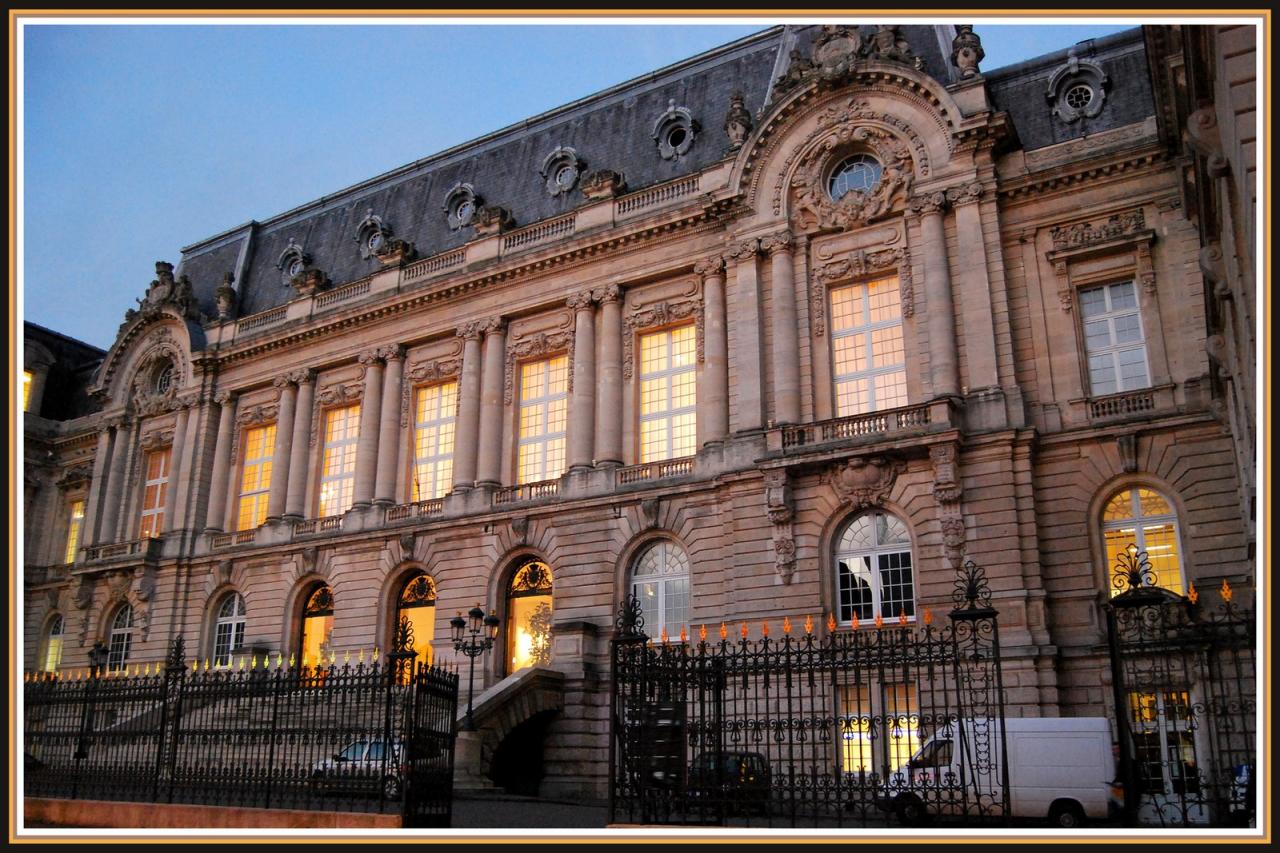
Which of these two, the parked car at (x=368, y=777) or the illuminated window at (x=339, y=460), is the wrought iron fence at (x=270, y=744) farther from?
the illuminated window at (x=339, y=460)

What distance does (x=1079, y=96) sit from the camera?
91.7 ft

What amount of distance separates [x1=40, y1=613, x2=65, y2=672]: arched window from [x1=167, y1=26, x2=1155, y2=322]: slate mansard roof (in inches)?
573

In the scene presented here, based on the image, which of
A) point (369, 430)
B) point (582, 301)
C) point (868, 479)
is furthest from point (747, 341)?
point (369, 430)

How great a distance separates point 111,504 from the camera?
4256 centimetres

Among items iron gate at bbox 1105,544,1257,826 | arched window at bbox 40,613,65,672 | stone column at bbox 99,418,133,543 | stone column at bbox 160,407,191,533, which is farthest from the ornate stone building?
arched window at bbox 40,613,65,672

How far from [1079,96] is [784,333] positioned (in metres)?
10.1

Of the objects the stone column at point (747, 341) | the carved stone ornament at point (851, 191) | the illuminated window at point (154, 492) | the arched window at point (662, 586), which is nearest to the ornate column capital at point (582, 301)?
the stone column at point (747, 341)

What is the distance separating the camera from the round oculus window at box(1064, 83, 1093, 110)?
27.8 meters

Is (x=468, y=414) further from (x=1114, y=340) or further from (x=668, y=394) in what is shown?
(x=1114, y=340)

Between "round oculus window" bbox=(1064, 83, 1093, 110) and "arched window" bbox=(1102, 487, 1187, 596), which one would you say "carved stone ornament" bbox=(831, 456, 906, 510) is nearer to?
"arched window" bbox=(1102, 487, 1187, 596)

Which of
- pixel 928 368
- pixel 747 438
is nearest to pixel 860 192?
pixel 928 368

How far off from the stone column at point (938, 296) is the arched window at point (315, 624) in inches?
827

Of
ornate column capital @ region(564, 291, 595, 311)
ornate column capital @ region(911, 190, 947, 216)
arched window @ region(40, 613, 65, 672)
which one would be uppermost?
ornate column capital @ region(911, 190, 947, 216)

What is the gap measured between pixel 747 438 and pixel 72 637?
98.2 feet
